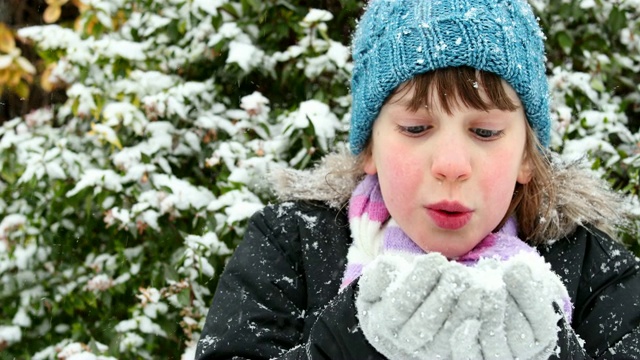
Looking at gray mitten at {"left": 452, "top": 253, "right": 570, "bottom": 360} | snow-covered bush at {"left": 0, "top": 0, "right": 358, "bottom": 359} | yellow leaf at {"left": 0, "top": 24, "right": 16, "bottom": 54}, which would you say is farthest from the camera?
yellow leaf at {"left": 0, "top": 24, "right": 16, "bottom": 54}

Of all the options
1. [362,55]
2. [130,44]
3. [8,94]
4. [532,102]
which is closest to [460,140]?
[532,102]

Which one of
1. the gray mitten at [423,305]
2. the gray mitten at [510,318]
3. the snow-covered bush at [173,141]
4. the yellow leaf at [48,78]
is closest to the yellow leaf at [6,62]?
the yellow leaf at [48,78]

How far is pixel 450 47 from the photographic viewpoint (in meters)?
1.49

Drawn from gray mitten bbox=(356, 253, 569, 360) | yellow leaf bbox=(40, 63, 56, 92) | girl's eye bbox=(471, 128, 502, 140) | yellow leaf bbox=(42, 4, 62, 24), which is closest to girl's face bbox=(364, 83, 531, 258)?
girl's eye bbox=(471, 128, 502, 140)

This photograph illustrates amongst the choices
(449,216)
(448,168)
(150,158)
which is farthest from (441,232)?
(150,158)

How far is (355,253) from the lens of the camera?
1729 mm

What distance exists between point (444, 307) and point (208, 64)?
7.09 feet

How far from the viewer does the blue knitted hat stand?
1.49 metres

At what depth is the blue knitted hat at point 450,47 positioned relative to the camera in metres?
1.49

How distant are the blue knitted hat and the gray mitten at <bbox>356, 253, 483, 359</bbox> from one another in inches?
19.3

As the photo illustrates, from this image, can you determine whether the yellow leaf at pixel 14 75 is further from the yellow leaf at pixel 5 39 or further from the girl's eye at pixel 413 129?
the girl's eye at pixel 413 129

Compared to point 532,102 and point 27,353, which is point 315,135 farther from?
point 27,353

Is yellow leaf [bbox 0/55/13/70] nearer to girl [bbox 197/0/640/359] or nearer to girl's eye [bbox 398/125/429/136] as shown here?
girl [bbox 197/0/640/359]

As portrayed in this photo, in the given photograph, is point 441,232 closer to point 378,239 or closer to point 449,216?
point 449,216
